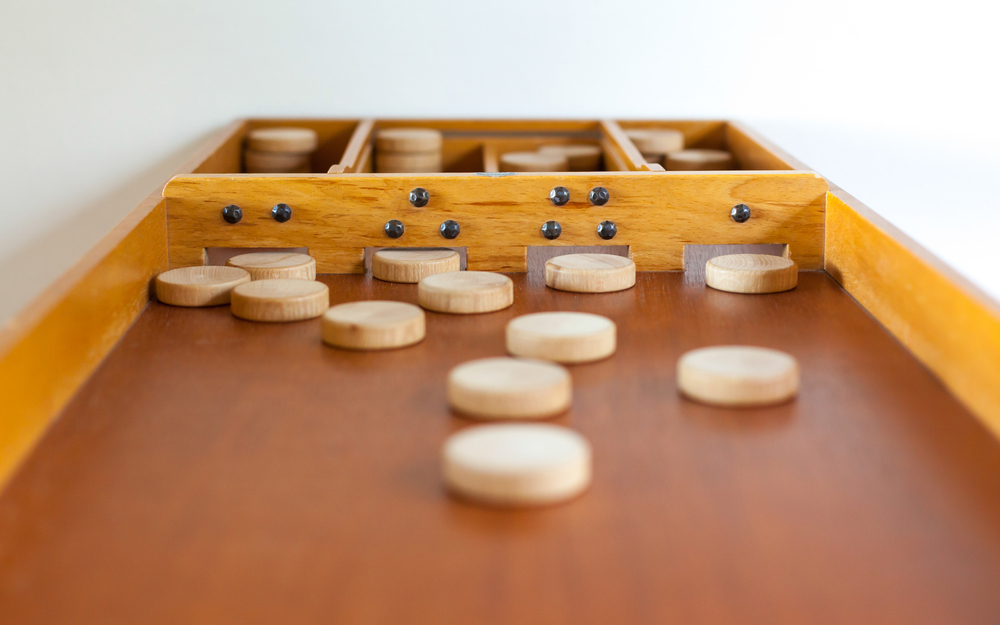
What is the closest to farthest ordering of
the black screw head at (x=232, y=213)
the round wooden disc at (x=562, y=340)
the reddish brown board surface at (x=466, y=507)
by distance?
the reddish brown board surface at (x=466, y=507), the round wooden disc at (x=562, y=340), the black screw head at (x=232, y=213)

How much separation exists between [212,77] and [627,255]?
1.39 metres

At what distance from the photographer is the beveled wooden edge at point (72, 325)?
88 cm

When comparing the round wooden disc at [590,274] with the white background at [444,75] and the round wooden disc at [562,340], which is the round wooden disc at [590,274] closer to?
the round wooden disc at [562,340]

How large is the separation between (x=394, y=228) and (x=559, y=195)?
282mm

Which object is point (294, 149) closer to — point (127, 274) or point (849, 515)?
point (127, 274)

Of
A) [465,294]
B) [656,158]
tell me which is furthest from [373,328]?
[656,158]

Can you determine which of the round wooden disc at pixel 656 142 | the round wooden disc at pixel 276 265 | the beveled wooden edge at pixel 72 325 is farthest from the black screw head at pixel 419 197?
the round wooden disc at pixel 656 142

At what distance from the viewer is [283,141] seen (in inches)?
89.2

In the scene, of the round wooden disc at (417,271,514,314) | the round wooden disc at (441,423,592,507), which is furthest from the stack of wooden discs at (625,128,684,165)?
the round wooden disc at (441,423,592,507)

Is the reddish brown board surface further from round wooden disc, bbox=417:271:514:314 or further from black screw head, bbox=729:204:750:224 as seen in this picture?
black screw head, bbox=729:204:750:224

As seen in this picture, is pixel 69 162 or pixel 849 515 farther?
pixel 69 162

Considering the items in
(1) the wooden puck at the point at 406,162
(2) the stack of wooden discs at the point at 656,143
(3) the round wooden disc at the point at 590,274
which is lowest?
(3) the round wooden disc at the point at 590,274

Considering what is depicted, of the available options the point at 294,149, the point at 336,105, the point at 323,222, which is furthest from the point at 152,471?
the point at 336,105

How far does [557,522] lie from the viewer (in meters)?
0.76
